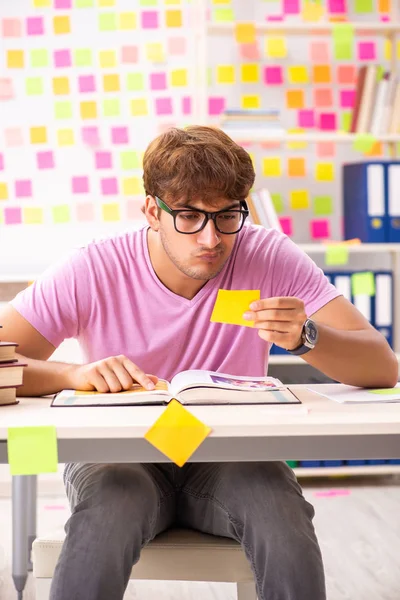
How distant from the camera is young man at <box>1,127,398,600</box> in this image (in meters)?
1.25

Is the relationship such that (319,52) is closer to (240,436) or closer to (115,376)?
(115,376)

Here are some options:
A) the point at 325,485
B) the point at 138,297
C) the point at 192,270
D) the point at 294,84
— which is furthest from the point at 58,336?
the point at 294,84

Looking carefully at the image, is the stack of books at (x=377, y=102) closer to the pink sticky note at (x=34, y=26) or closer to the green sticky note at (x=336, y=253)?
the green sticky note at (x=336, y=253)

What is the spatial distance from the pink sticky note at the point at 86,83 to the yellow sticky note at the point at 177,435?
9.05ft

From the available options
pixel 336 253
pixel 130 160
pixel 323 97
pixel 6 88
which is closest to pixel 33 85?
pixel 6 88

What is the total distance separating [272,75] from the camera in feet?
12.4

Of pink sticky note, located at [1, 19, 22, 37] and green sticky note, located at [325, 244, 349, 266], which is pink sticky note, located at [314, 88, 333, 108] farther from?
pink sticky note, located at [1, 19, 22, 37]

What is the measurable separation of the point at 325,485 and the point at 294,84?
1.80 meters

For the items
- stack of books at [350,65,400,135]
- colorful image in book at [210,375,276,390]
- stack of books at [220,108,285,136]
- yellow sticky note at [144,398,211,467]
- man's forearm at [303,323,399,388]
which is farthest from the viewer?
stack of books at [350,65,400,135]

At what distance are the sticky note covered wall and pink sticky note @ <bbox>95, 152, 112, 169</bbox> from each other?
493mm

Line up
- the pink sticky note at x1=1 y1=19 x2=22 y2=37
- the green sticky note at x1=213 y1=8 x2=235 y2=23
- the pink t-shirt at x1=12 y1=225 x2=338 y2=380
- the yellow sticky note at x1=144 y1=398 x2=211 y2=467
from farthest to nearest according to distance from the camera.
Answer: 1. the green sticky note at x1=213 y1=8 x2=235 y2=23
2. the pink sticky note at x1=1 y1=19 x2=22 y2=37
3. the pink t-shirt at x1=12 y1=225 x2=338 y2=380
4. the yellow sticky note at x1=144 y1=398 x2=211 y2=467

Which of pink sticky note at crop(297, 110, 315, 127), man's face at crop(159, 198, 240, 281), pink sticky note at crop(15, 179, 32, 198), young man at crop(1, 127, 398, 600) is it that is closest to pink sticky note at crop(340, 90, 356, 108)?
pink sticky note at crop(297, 110, 315, 127)

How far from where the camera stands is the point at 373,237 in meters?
3.46

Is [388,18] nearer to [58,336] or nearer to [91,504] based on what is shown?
[58,336]
